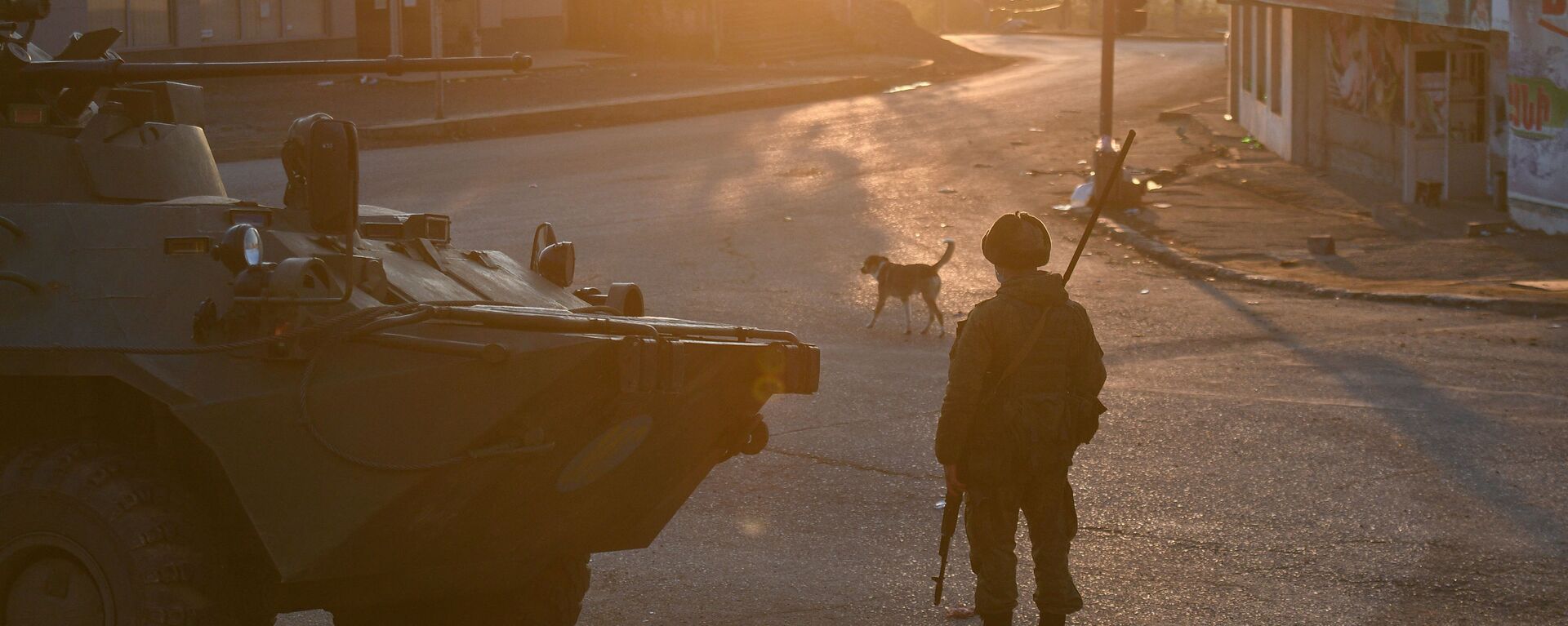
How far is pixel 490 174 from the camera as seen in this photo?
2122 cm

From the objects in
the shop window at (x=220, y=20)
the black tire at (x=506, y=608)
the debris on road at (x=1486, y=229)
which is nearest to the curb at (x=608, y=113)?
the shop window at (x=220, y=20)

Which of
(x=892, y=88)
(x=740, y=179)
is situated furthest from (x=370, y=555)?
(x=892, y=88)

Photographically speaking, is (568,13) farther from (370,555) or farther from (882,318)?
(370,555)

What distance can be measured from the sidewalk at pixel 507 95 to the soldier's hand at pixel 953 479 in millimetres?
17861

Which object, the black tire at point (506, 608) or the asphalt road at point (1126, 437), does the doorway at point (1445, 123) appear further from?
the black tire at point (506, 608)

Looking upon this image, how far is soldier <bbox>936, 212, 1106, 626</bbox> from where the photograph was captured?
18.9ft

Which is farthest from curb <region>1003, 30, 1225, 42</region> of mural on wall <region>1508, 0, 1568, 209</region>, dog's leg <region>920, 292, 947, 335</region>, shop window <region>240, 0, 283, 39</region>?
dog's leg <region>920, 292, 947, 335</region>

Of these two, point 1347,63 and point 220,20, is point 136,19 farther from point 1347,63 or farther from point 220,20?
point 1347,63

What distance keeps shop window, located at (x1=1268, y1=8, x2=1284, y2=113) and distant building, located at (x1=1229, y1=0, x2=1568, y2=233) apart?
2 centimetres

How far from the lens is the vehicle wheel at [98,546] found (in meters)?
4.76

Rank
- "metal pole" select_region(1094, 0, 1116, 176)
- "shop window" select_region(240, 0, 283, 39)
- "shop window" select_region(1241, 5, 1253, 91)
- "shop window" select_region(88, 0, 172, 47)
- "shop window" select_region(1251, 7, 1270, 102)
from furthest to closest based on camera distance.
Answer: "shop window" select_region(240, 0, 283, 39)
"shop window" select_region(1241, 5, 1253, 91)
"shop window" select_region(88, 0, 172, 47)
"shop window" select_region(1251, 7, 1270, 102)
"metal pole" select_region(1094, 0, 1116, 176)

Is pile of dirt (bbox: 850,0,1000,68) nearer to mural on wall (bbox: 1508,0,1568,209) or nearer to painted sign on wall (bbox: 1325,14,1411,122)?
painted sign on wall (bbox: 1325,14,1411,122)

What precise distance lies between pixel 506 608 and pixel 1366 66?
18.5 m

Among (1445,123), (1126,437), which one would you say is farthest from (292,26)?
(1126,437)
